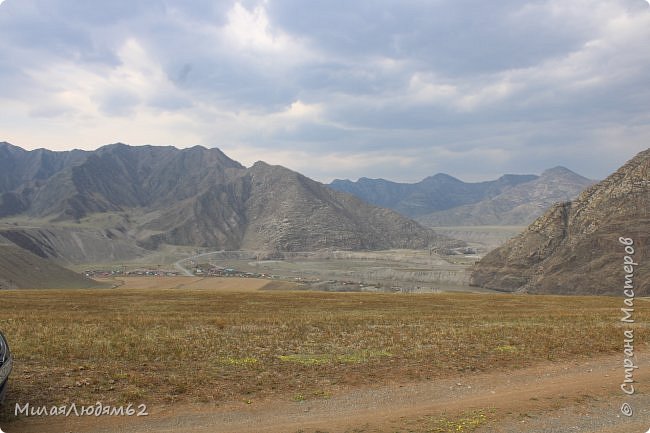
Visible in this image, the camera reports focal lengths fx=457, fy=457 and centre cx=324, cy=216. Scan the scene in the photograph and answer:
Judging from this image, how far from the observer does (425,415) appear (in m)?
13.1

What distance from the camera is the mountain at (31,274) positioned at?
11794 cm

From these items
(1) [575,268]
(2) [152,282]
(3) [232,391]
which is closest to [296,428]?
(3) [232,391]

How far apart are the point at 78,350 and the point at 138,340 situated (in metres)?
2.92

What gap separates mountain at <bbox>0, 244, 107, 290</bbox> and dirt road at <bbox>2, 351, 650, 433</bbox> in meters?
121

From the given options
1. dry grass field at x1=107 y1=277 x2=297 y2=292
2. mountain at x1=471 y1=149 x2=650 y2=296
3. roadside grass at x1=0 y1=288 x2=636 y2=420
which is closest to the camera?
roadside grass at x1=0 y1=288 x2=636 y2=420

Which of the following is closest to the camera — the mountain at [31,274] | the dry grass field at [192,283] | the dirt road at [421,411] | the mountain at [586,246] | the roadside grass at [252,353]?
the dirt road at [421,411]

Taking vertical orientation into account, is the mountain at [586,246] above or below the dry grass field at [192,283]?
above

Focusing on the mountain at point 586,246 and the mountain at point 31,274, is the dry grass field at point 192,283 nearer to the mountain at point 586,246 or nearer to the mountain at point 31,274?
the mountain at point 31,274

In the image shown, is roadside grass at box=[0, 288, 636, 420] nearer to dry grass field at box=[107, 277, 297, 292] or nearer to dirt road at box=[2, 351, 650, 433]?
dirt road at box=[2, 351, 650, 433]

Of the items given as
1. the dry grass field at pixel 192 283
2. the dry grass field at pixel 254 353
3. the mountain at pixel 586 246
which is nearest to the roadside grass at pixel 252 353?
the dry grass field at pixel 254 353

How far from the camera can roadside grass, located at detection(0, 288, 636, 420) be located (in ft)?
48.1


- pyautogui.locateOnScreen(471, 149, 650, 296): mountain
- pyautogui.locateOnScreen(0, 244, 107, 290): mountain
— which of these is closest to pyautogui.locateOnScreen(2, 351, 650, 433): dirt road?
pyautogui.locateOnScreen(471, 149, 650, 296): mountain

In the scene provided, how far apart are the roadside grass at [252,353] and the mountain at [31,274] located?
353ft

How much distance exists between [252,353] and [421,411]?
881 cm
